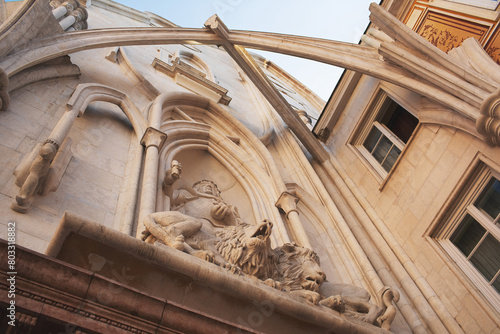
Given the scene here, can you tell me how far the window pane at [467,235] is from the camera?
7.62 meters

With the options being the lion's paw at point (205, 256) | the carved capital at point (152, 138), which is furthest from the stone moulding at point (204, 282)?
the carved capital at point (152, 138)

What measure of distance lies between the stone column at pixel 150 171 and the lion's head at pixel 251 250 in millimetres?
1026

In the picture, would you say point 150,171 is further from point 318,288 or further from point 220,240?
point 318,288

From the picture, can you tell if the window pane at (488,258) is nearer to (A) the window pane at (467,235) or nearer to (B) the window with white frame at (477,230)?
(B) the window with white frame at (477,230)

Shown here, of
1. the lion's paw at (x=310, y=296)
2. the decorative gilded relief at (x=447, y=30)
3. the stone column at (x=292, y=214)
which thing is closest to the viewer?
the lion's paw at (x=310, y=296)

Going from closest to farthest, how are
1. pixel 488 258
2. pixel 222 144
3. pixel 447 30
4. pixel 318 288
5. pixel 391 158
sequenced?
pixel 318 288, pixel 488 258, pixel 447 30, pixel 222 144, pixel 391 158

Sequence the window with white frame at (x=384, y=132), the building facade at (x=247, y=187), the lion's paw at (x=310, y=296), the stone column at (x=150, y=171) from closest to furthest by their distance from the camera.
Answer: the building facade at (x=247, y=187), the lion's paw at (x=310, y=296), the stone column at (x=150, y=171), the window with white frame at (x=384, y=132)

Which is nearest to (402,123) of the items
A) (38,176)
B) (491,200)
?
(491,200)

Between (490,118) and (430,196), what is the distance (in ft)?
6.61

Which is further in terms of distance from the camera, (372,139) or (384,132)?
(372,139)

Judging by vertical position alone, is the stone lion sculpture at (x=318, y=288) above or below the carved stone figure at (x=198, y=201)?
above

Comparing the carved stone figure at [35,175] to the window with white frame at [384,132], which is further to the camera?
the window with white frame at [384,132]

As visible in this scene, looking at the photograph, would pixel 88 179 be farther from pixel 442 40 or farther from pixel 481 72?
pixel 442 40

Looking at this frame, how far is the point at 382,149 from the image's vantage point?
1076 centimetres
